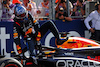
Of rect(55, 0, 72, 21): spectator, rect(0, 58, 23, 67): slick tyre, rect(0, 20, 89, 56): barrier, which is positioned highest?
rect(55, 0, 72, 21): spectator

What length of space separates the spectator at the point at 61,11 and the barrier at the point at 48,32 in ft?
0.57

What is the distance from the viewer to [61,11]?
679 centimetres

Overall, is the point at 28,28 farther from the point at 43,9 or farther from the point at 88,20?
the point at 88,20

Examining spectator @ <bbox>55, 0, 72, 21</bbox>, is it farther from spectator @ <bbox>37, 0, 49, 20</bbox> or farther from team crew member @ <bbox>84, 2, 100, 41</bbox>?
team crew member @ <bbox>84, 2, 100, 41</bbox>

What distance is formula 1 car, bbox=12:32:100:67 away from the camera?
4.55 m

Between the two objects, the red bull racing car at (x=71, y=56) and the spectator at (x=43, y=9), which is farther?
the spectator at (x=43, y=9)

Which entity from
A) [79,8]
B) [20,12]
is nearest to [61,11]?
[79,8]

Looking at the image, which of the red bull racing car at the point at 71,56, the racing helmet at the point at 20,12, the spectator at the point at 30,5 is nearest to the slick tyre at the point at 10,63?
the red bull racing car at the point at 71,56

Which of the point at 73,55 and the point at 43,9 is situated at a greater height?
the point at 43,9

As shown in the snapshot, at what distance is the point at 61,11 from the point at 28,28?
222cm

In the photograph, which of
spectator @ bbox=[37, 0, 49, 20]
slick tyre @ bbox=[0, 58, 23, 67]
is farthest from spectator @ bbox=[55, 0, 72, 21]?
slick tyre @ bbox=[0, 58, 23, 67]

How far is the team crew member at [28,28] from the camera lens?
4660mm

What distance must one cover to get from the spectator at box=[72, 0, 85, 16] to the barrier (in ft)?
0.97

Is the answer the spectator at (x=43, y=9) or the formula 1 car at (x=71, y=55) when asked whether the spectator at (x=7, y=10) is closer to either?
the spectator at (x=43, y=9)
